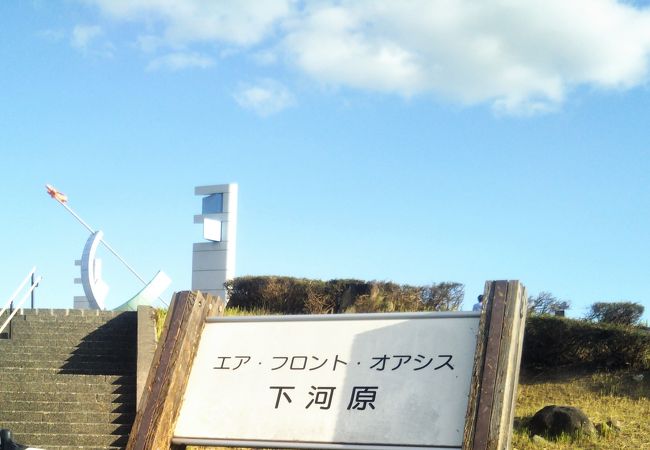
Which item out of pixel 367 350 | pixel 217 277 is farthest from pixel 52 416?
pixel 217 277

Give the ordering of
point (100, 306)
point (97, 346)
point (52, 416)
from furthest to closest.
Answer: point (100, 306), point (97, 346), point (52, 416)

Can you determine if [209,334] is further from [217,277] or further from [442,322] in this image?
[217,277]

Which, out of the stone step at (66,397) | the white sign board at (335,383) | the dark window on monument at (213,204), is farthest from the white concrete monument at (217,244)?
the white sign board at (335,383)

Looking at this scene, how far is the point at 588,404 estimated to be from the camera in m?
12.2

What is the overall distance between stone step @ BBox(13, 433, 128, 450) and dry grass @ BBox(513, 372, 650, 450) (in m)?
4.96

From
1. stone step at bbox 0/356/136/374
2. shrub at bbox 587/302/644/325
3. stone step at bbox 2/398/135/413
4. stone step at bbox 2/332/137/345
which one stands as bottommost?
stone step at bbox 2/398/135/413

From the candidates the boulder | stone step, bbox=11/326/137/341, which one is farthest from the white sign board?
stone step, bbox=11/326/137/341

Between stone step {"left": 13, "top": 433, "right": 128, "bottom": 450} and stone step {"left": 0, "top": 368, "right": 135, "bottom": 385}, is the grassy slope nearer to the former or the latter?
stone step {"left": 13, "top": 433, "right": 128, "bottom": 450}

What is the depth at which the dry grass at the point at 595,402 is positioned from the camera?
10438mm

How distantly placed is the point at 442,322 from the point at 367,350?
1.71 ft

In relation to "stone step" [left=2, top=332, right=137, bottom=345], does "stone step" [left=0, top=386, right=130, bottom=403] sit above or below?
below

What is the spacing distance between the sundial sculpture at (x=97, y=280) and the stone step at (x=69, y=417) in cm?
837

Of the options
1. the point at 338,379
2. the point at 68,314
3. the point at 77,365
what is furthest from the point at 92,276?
the point at 338,379

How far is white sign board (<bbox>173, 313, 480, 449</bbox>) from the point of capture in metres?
5.32
